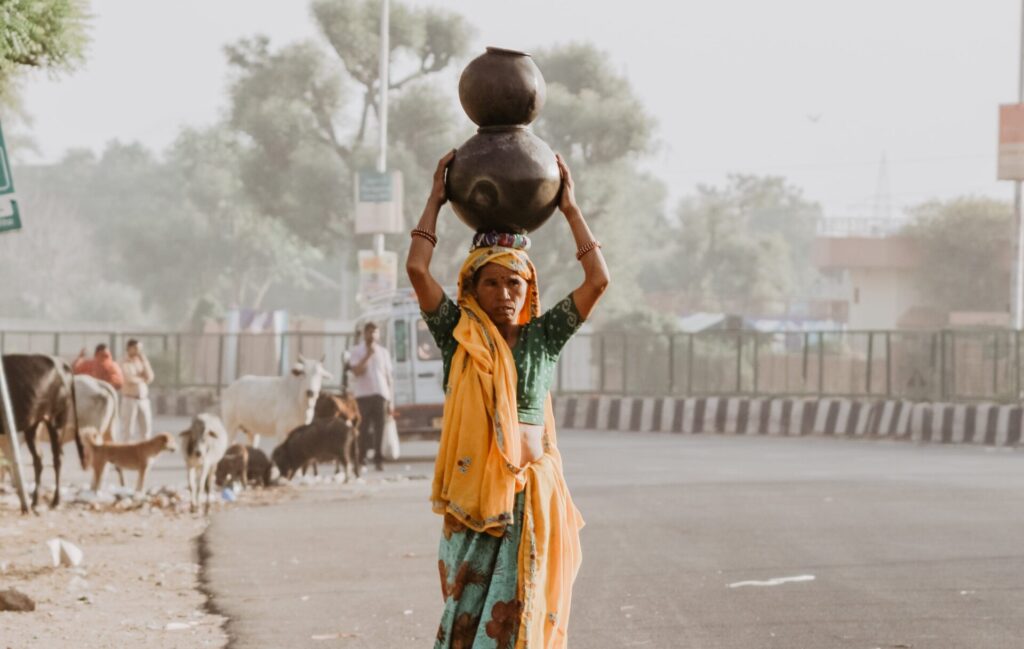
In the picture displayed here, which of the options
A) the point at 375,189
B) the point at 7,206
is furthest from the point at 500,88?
the point at 375,189

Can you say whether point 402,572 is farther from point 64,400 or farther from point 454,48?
point 454,48

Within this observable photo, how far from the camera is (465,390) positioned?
5914 millimetres

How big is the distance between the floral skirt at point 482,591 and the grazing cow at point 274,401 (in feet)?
49.8

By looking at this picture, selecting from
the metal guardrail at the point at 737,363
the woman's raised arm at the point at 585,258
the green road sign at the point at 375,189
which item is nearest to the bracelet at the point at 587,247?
the woman's raised arm at the point at 585,258

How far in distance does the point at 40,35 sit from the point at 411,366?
1326 cm

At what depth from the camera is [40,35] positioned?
1253 centimetres

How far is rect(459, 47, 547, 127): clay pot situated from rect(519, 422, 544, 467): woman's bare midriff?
107 cm

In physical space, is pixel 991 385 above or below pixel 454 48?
below

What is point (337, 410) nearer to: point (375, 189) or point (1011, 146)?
point (375, 189)

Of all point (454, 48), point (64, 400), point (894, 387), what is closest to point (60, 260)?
point (454, 48)

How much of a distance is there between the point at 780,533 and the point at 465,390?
7.85 m

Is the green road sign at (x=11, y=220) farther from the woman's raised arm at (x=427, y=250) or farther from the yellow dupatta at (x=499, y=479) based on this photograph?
the yellow dupatta at (x=499, y=479)

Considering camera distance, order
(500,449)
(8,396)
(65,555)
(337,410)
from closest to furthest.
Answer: (500,449) < (65,555) < (8,396) < (337,410)

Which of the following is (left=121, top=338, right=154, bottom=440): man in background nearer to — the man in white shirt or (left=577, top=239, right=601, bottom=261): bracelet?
the man in white shirt
